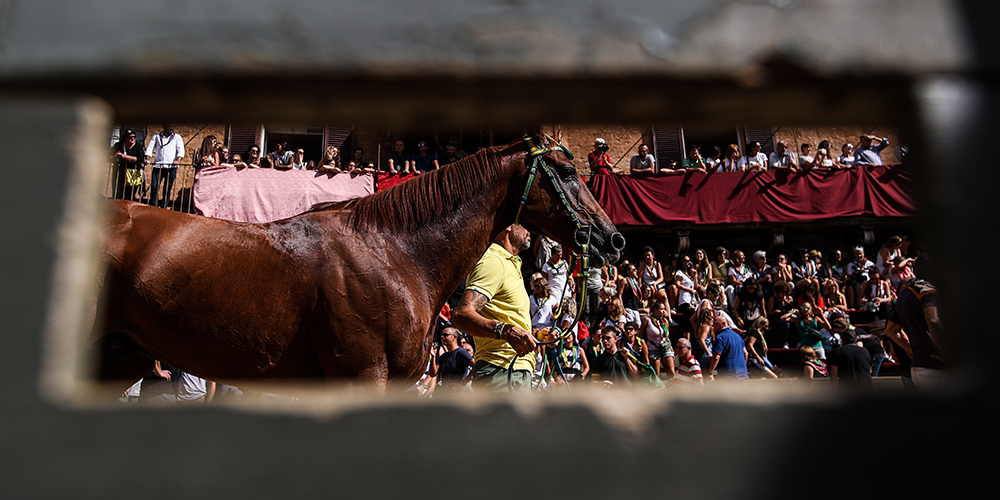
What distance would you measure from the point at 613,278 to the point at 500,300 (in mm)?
7986

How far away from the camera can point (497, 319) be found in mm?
4570

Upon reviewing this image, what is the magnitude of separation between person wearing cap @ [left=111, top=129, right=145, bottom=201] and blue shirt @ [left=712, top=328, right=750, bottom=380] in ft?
37.7

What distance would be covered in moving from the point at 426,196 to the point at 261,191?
394 inches

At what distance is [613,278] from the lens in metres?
12.3

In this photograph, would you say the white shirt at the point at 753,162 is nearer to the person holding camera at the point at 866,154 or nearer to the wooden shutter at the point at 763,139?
the person holding camera at the point at 866,154

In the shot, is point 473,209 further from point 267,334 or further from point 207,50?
point 207,50

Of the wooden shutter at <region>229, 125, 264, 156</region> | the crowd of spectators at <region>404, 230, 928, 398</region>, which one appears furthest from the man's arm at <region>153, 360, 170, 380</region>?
the wooden shutter at <region>229, 125, 264, 156</region>

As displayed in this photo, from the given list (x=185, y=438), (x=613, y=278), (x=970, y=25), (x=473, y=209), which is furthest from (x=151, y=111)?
(x=613, y=278)

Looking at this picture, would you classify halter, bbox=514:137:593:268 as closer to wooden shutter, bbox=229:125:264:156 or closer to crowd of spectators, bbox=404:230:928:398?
crowd of spectators, bbox=404:230:928:398

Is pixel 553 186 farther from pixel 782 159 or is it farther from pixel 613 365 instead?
pixel 782 159

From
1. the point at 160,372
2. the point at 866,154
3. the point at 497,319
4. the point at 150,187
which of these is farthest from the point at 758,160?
the point at 150,187

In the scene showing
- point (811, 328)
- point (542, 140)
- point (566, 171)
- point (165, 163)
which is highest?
point (165, 163)

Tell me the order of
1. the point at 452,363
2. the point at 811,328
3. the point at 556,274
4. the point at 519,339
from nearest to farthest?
the point at 519,339
the point at 452,363
the point at 811,328
the point at 556,274

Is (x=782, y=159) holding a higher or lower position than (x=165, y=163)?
higher
